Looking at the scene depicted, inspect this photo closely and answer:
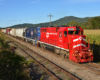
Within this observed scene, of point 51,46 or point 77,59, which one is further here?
point 51,46

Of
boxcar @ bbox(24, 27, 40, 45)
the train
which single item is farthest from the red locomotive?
boxcar @ bbox(24, 27, 40, 45)

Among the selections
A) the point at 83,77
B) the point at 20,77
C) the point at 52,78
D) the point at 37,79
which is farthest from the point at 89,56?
the point at 20,77

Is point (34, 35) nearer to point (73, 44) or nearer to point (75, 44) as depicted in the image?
point (73, 44)

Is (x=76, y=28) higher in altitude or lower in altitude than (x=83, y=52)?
higher

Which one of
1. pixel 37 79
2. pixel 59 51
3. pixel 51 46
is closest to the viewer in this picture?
pixel 37 79

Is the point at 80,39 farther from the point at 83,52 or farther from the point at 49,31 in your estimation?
the point at 49,31

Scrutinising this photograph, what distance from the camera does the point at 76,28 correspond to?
997cm

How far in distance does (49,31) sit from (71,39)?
15.8 ft

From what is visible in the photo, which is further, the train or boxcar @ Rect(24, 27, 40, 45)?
boxcar @ Rect(24, 27, 40, 45)

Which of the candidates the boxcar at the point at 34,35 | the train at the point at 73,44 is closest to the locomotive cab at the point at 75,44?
the train at the point at 73,44

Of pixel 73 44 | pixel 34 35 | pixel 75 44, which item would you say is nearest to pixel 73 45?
pixel 73 44

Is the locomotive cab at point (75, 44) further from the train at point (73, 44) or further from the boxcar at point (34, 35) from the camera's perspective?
the boxcar at point (34, 35)

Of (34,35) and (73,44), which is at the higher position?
(34,35)

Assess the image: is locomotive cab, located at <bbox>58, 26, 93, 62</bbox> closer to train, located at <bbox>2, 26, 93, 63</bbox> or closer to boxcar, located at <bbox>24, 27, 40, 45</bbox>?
train, located at <bbox>2, 26, 93, 63</bbox>
